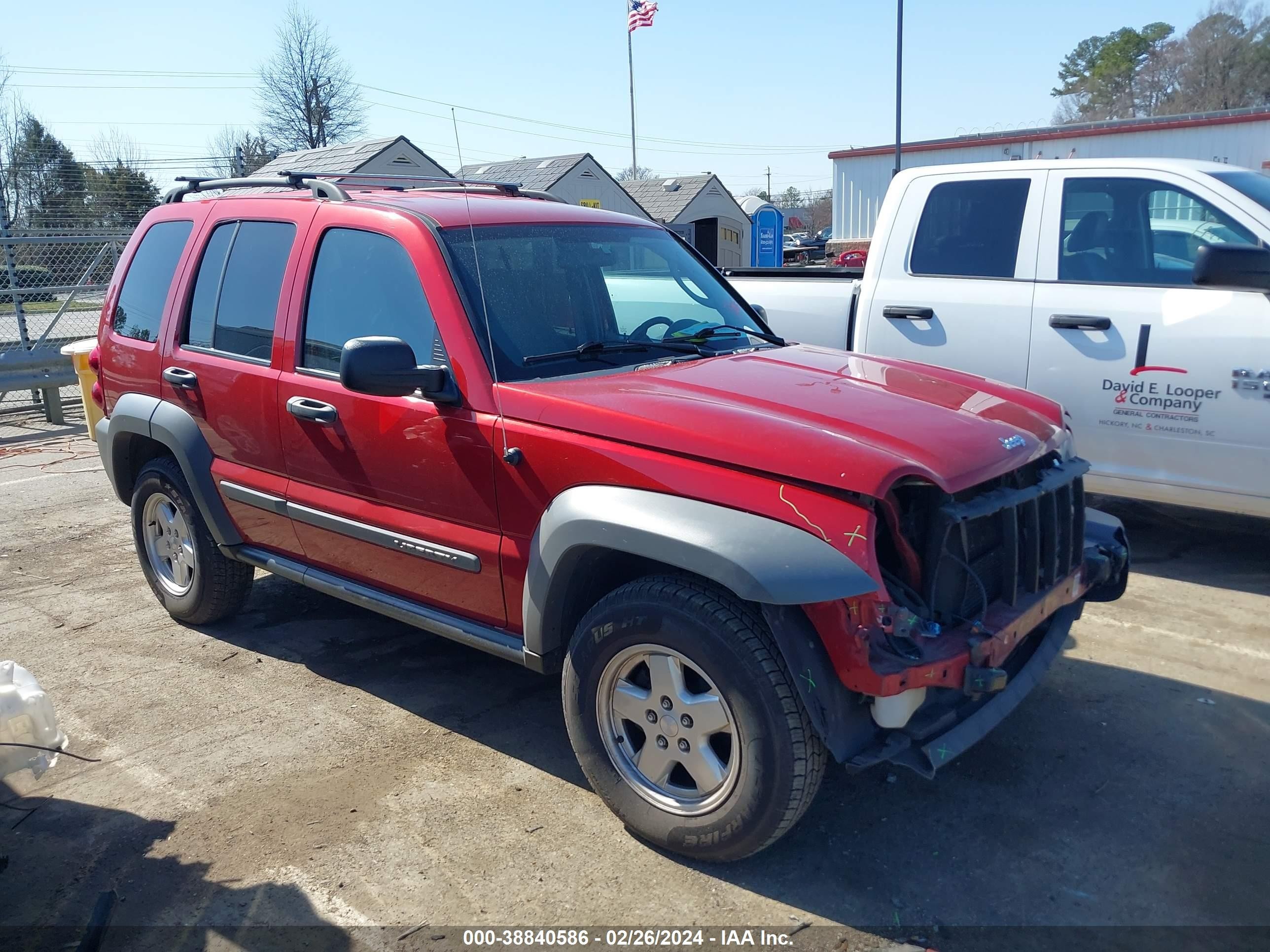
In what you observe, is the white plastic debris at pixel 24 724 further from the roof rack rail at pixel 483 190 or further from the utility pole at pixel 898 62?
the utility pole at pixel 898 62

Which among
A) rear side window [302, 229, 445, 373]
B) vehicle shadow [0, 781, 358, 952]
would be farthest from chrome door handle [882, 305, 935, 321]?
vehicle shadow [0, 781, 358, 952]

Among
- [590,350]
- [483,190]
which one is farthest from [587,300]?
[483,190]

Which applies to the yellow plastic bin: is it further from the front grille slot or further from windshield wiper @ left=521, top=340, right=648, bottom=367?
the front grille slot

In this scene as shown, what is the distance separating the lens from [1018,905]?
9.68 ft

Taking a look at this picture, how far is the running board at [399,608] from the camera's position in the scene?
11.7 feet

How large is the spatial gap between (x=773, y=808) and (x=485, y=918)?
89cm

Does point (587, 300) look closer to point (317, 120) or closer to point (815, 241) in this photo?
point (815, 241)

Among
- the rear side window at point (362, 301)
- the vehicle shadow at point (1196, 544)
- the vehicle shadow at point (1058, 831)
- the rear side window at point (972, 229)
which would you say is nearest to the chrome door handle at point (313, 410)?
the rear side window at point (362, 301)

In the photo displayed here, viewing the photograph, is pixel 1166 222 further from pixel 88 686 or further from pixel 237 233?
pixel 88 686

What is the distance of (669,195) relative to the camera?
33.3 m

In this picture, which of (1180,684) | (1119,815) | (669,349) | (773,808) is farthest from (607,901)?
(1180,684)

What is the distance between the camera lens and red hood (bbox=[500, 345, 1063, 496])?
2.86m

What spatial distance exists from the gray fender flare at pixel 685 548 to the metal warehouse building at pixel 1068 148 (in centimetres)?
1996

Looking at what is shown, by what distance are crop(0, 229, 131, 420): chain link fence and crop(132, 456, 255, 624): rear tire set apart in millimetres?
7397
